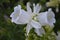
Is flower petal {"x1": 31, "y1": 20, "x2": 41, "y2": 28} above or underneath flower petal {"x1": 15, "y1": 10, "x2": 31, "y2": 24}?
underneath

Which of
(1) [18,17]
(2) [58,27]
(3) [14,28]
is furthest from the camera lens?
(2) [58,27]

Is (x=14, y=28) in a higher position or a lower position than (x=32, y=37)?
higher

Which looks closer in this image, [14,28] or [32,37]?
[32,37]

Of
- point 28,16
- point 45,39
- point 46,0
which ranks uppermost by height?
point 46,0

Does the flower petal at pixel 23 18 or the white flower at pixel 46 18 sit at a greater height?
the flower petal at pixel 23 18

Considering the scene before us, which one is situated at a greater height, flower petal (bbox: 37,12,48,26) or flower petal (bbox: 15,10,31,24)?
flower petal (bbox: 15,10,31,24)

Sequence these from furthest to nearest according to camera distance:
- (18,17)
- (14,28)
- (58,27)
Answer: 1. (58,27)
2. (14,28)
3. (18,17)

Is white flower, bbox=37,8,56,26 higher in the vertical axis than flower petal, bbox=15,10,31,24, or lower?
lower

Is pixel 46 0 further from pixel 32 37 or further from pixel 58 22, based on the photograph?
pixel 32 37

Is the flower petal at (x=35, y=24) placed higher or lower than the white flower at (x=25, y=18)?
lower

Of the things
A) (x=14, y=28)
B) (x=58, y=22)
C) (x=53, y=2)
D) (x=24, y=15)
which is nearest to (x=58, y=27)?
(x=58, y=22)
